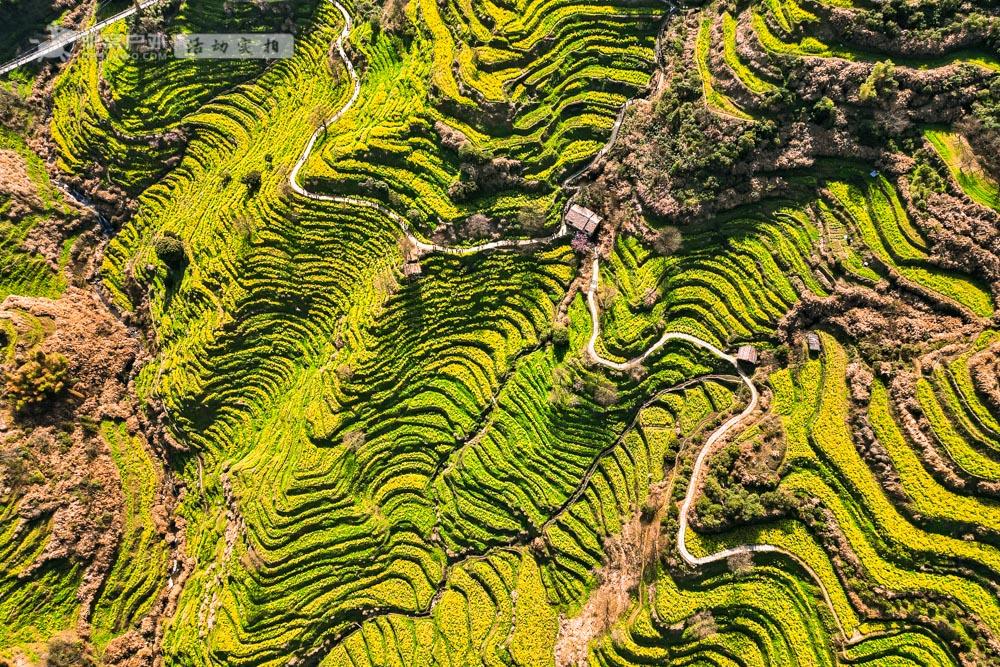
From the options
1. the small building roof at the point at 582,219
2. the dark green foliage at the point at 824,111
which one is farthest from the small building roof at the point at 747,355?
the dark green foliage at the point at 824,111

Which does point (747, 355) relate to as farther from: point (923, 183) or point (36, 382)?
point (36, 382)

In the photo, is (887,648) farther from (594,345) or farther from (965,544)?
(594,345)

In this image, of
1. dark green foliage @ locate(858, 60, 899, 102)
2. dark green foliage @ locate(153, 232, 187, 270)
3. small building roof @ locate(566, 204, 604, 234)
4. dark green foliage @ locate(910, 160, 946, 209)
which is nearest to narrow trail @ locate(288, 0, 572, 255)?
small building roof @ locate(566, 204, 604, 234)

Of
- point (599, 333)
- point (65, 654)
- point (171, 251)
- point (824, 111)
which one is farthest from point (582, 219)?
point (65, 654)

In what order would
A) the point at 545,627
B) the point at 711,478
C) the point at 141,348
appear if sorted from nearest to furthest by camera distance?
the point at 711,478 → the point at 545,627 → the point at 141,348

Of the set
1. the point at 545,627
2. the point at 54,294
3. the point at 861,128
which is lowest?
the point at 545,627

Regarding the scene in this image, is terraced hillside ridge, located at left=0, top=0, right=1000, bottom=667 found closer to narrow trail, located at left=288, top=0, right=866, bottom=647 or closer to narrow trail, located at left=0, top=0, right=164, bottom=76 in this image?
narrow trail, located at left=288, top=0, right=866, bottom=647

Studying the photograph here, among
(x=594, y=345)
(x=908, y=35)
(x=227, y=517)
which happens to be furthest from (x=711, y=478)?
(x=227, y=517)
